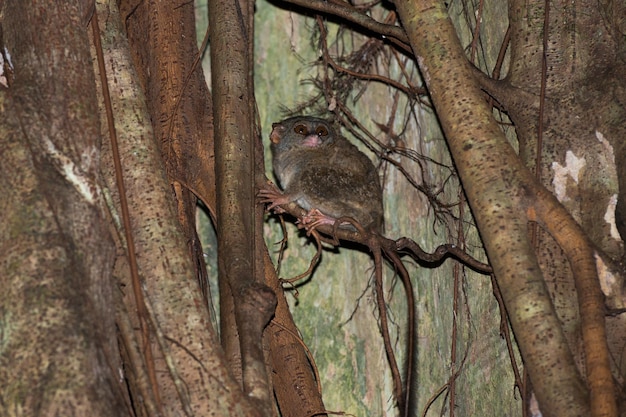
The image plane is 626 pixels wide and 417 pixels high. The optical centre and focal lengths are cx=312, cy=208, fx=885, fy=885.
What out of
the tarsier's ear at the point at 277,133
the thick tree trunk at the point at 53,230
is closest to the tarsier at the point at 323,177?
the tarsier's ear at the point at 277,133

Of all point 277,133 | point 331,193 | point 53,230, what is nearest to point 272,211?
point 331,193

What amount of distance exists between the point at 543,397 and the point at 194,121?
249cm

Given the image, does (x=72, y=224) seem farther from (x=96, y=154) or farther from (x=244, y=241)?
(x=244, y=241)

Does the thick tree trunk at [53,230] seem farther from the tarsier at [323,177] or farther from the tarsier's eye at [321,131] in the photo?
the tarsier's eye at [321,131]

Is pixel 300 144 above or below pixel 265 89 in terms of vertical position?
below

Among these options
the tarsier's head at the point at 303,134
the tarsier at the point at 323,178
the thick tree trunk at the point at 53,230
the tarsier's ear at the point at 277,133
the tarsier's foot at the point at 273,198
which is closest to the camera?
the thick tree trunk at the point at 53,230

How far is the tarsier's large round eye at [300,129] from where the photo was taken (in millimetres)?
5703

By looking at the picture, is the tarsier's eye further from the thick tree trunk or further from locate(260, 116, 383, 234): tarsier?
the thick tree trunk

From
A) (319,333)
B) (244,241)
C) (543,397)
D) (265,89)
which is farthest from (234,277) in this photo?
(265,89)

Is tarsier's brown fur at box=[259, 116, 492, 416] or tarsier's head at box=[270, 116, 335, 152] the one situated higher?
tarsier's head at box=[270, 116, 335, 152]

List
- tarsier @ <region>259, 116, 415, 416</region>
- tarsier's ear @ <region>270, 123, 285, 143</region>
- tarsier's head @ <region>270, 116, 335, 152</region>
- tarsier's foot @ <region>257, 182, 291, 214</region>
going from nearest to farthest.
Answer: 1. tarsier's foot @ <region>257, 182, 291, 214</region>
2. tarsier @ <region>259, 116, 415, 416</region>
3. tarsier's head @ <region>270, 116, 335, 152</region>
4. tarsier's ear @ <region>270, 123, 285, 143</region>

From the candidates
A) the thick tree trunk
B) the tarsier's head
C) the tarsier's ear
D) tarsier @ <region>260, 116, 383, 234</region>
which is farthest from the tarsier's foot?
the thick tree trunk

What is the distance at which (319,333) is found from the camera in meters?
6.16

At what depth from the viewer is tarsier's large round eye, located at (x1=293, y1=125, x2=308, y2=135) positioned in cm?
570
